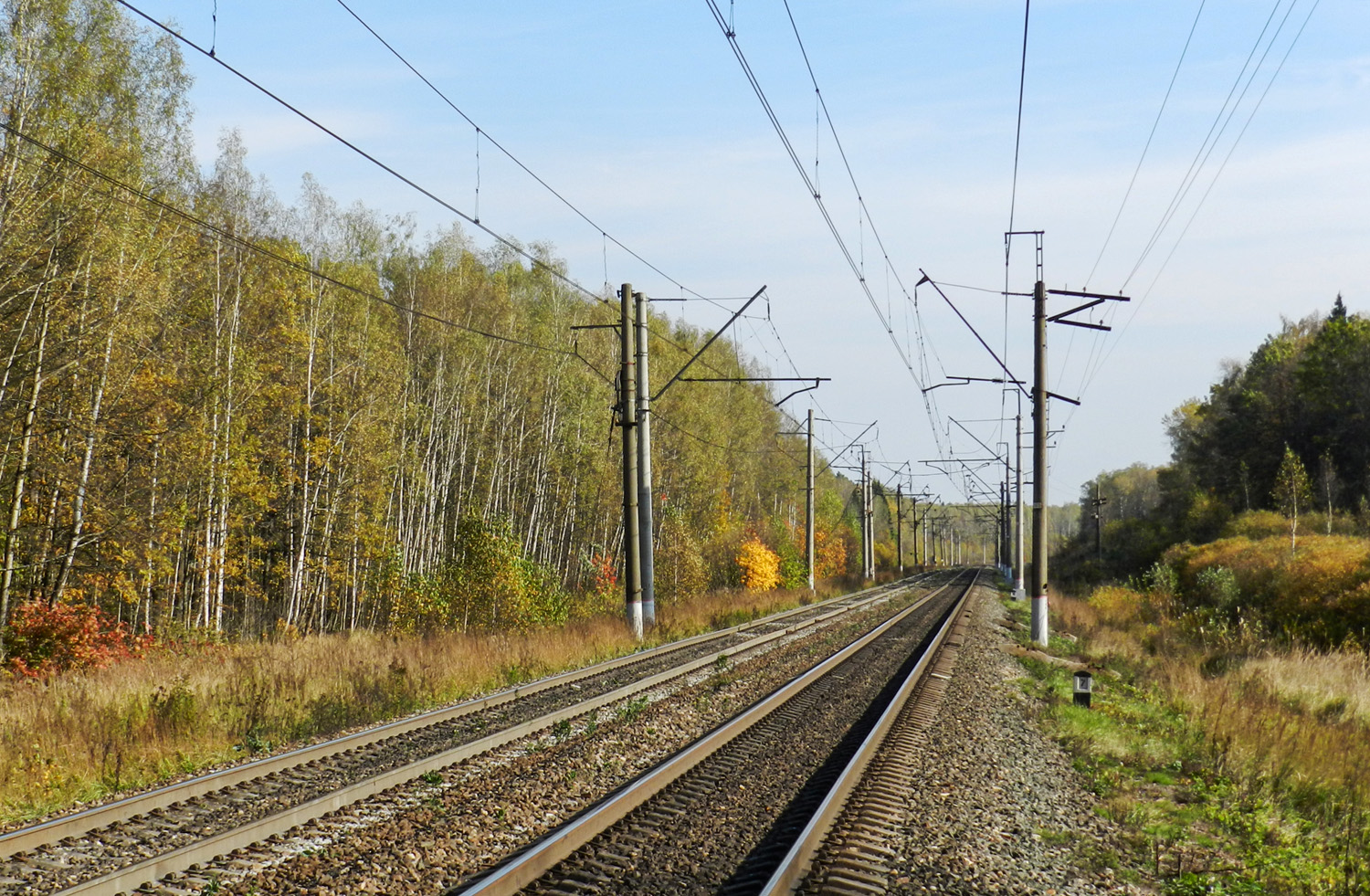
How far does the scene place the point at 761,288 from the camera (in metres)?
22.2

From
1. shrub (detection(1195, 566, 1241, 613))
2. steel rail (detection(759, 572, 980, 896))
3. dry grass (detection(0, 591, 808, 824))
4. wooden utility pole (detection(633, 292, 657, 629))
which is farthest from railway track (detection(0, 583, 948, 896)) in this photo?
shrub (detection(1195, 566, 1241, 613))

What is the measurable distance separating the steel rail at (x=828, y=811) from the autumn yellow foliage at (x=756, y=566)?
31.5 metres

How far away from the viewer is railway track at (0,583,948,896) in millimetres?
6137

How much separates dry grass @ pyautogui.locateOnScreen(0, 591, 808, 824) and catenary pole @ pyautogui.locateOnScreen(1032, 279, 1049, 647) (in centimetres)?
953

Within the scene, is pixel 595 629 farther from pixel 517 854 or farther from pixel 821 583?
pixel 821 583

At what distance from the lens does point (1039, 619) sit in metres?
23.5

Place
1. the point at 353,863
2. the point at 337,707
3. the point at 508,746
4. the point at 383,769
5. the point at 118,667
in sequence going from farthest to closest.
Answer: the point at 118,667 < the point at 337,707 < the point at 508,746 < the point at 383,769 < the point at 353,863

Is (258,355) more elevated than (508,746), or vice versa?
(258,355)

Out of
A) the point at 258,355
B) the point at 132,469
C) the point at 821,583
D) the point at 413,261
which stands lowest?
the point at 821,583

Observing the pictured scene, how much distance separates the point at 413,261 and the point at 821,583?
85.6 feet

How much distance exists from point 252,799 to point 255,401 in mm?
19722

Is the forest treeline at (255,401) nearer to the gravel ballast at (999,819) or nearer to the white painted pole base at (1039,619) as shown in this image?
the white painted pole base at (1039,619)

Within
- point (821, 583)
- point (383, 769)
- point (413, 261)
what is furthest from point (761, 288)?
point (821, 583)

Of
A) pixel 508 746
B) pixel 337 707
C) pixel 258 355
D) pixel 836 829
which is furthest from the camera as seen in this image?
pixel 258 355
